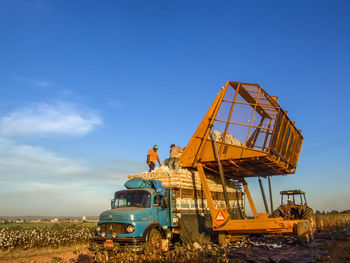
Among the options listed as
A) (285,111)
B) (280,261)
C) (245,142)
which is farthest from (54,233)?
(285,111)

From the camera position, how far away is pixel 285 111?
12.5 metres

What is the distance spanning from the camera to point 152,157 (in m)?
15.4

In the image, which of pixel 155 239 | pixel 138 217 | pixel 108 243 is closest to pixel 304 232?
pixel 155 239

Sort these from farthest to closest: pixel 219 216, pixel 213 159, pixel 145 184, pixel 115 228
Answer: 1. pixel 213 159
2. pixel 145 184
3. pixel 219 216
4. pixel 115 228

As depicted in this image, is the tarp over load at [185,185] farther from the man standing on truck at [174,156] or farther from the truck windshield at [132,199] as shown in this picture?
the truck windshield at [132,199]

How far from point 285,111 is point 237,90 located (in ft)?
7.52

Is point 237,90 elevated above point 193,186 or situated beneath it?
elevated above

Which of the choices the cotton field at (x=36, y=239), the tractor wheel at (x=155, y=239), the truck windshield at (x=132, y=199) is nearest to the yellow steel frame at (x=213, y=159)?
the tractor wheel at (x=155, y=239)

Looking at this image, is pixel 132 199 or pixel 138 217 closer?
pixel 138 217

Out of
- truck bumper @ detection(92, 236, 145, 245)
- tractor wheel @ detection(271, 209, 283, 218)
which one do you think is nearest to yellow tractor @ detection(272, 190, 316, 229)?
tractor wheel @ detection(271, 209, 283, 218)

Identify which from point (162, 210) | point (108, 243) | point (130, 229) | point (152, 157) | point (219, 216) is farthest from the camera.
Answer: point (152, 157)

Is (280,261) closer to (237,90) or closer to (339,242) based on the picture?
(339,242)

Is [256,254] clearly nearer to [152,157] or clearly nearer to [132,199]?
[132,199]

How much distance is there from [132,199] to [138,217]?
1.39 m
